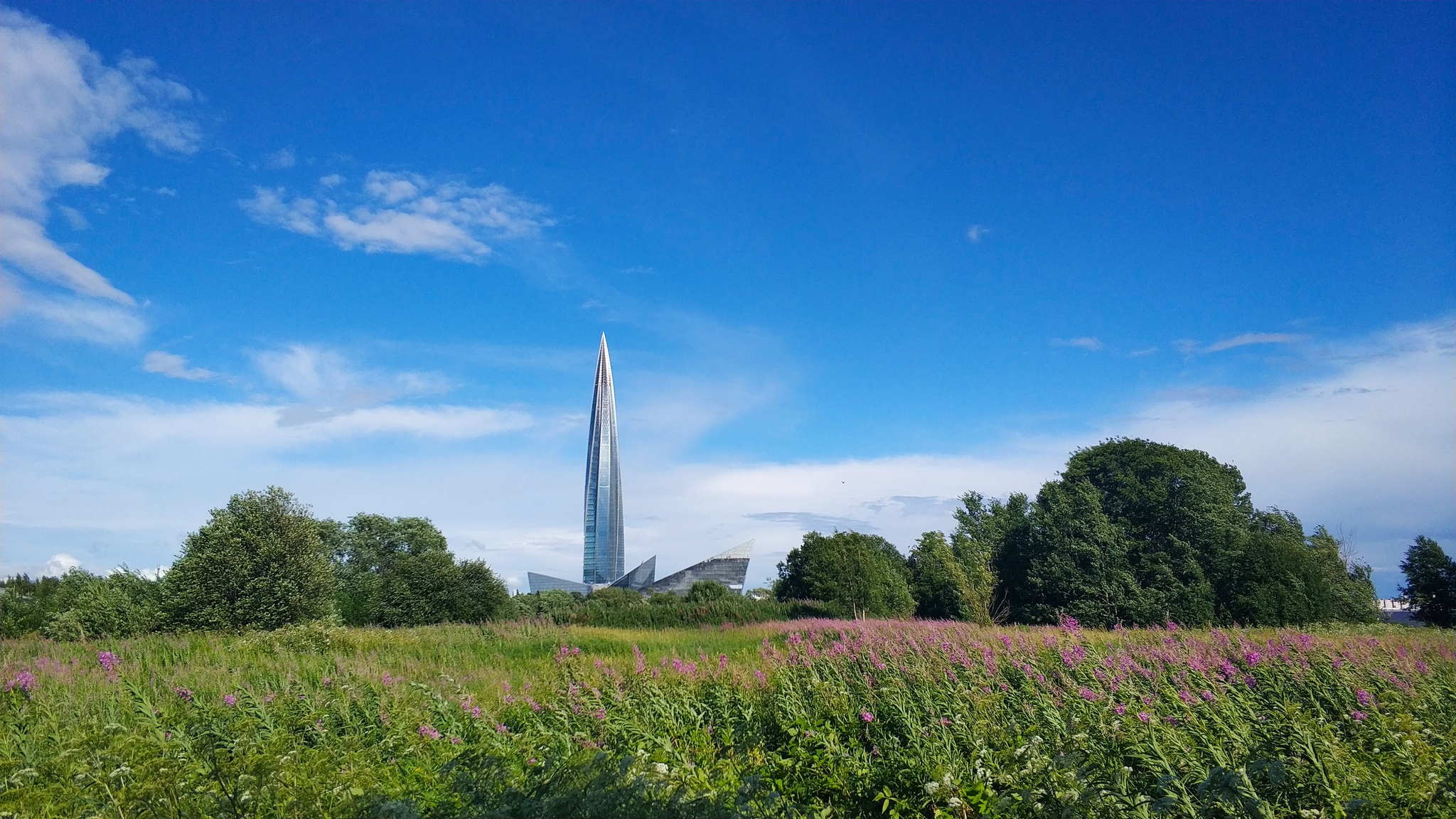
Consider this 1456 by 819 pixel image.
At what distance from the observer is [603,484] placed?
311 ft

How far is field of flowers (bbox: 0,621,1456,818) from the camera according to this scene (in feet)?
12.3

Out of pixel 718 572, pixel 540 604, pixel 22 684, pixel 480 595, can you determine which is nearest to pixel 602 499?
pixel 718 572

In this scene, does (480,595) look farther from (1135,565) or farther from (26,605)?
(1135,565)

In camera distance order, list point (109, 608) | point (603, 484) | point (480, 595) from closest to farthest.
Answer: point (109, 608) → point (480, 595) → point (603, 484)

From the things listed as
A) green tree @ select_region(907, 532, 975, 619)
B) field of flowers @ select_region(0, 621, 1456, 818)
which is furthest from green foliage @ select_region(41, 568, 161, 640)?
green tree @ select_region(907, 532, 975, 619)

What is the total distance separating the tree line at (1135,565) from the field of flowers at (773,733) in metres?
16.2

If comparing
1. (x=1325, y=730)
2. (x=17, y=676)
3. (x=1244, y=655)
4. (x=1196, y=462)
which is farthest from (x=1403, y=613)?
(x=17, y=676)

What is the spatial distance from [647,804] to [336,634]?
14.5m

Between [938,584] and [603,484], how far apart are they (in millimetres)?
61283

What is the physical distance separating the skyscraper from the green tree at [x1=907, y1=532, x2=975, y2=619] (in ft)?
163

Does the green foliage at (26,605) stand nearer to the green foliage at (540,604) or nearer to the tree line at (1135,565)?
the green foliage at (540,604)

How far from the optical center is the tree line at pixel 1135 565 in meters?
27.0


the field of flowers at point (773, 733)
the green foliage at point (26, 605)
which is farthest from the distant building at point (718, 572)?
the field of flowers at point (773, 733)

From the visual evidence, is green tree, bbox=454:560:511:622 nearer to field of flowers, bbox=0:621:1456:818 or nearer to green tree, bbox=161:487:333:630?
green tree, bbox=161:487:333:630
